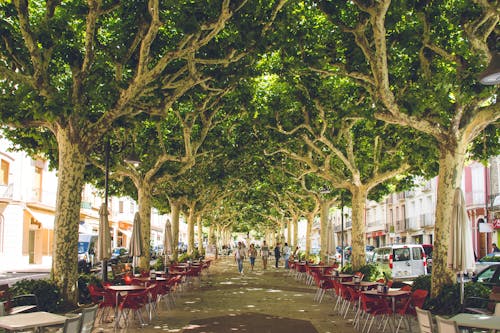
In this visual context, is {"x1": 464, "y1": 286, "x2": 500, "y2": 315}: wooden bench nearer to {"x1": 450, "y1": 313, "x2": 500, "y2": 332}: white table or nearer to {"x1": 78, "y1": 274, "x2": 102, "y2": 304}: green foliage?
{"x1": 450, "y1": 313, "x2": 500, "y2": 332}: white table

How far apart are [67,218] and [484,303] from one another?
9380mm

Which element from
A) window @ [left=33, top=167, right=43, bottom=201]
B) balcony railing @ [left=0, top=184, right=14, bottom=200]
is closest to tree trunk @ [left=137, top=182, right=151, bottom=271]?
balcony railing @ [left=0, top=184, right=14, bottom=200]

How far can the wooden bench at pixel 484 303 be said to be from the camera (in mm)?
10039

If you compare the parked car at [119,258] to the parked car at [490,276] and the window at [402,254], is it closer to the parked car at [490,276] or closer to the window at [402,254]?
the window at [402,254]

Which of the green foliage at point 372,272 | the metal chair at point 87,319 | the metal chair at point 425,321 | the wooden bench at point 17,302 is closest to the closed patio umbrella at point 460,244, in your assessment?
the metal chair at point 425,321

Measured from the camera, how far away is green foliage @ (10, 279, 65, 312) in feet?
36.0

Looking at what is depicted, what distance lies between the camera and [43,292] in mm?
11148

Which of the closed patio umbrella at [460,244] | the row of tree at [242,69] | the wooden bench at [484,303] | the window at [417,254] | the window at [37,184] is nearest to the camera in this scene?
the wooden bench at [484,303]

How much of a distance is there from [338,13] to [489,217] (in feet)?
96.5

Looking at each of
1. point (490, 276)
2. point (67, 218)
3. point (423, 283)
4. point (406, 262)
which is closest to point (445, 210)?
point (423, 283)

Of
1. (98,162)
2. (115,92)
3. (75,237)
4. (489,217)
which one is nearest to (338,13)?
(115,92)

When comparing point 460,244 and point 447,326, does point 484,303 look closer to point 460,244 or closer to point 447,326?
point 460,244

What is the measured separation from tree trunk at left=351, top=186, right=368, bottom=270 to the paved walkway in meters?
2.36

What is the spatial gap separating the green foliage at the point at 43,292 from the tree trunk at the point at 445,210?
8446 millimetres
